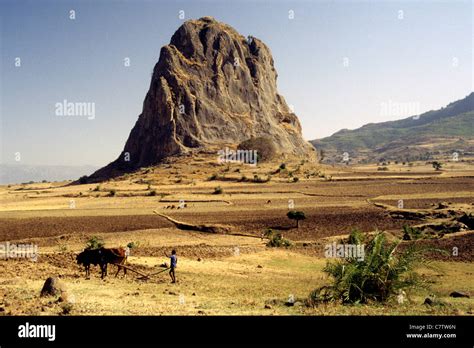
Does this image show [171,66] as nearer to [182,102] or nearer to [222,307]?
[182,102]

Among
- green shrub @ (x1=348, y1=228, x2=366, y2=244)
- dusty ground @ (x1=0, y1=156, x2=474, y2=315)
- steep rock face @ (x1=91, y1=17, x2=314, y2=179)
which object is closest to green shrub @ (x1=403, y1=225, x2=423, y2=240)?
dusty ground @ (x1=0, y1=156, x2=474, y2=315)

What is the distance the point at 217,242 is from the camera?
22641 mm

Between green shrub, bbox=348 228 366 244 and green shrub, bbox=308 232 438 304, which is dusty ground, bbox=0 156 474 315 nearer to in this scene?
green shrub, bbox=308 232 438 304

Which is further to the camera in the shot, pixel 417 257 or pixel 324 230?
pixel 324 230

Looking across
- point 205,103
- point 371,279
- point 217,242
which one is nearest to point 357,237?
point 371,279

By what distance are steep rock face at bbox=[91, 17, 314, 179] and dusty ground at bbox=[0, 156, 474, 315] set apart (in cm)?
3001

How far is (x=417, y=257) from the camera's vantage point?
1166 centimetres

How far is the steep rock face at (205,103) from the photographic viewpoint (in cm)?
8131

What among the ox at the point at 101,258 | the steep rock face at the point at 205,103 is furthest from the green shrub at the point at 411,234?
the steep rock face at the point at 205,103

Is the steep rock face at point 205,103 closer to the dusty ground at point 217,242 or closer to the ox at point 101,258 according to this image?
the dusty ground at point 217,242

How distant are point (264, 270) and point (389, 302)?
681cm

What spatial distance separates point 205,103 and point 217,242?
2548 inches

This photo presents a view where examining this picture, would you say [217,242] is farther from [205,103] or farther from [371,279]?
[205,103]
